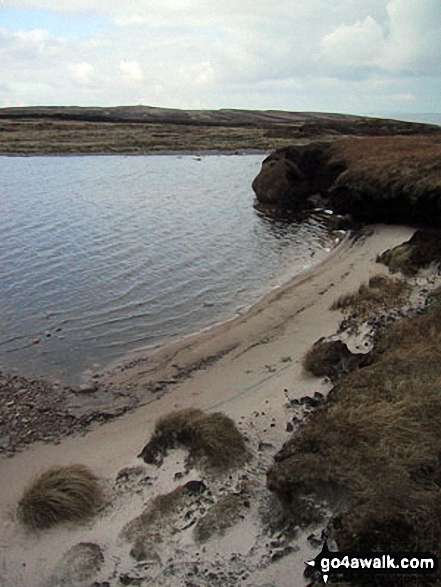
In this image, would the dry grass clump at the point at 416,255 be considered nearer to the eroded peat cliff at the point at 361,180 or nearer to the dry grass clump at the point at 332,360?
the eroded peat cliff at the point at 361,180

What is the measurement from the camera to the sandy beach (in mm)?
6828

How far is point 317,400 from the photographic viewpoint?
10617 millimetres

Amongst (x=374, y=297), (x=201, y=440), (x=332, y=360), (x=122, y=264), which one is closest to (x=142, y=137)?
(x=122, y=264)

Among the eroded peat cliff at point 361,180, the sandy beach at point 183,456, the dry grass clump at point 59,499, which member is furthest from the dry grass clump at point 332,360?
the eroded peat cliff at point 361,180

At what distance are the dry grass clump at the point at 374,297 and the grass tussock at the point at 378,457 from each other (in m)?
5.33

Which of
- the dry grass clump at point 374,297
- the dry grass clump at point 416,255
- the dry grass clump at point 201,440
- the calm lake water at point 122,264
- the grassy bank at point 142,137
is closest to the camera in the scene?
the dry grass clump at point 201,440

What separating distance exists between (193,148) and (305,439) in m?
89.6

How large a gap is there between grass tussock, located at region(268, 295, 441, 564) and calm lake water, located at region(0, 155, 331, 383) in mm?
7466

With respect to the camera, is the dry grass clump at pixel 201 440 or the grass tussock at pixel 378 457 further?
the dry grass clump at pixel 201 440

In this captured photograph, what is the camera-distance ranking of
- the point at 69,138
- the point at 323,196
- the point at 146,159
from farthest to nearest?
the point at 69,138, the point at 146,159, the point at 323,196

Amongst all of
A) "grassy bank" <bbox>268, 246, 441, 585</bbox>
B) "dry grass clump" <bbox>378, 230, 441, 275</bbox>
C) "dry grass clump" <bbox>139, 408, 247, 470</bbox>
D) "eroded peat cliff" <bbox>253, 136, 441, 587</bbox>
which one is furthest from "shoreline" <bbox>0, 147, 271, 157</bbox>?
"dry grass clump" <bbox>139, 408, 247, 470</bbox>

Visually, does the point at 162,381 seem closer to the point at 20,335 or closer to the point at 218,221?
the point at 20,335

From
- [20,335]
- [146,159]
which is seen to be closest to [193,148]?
[146,159]

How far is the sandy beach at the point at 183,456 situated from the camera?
6.83 metres
